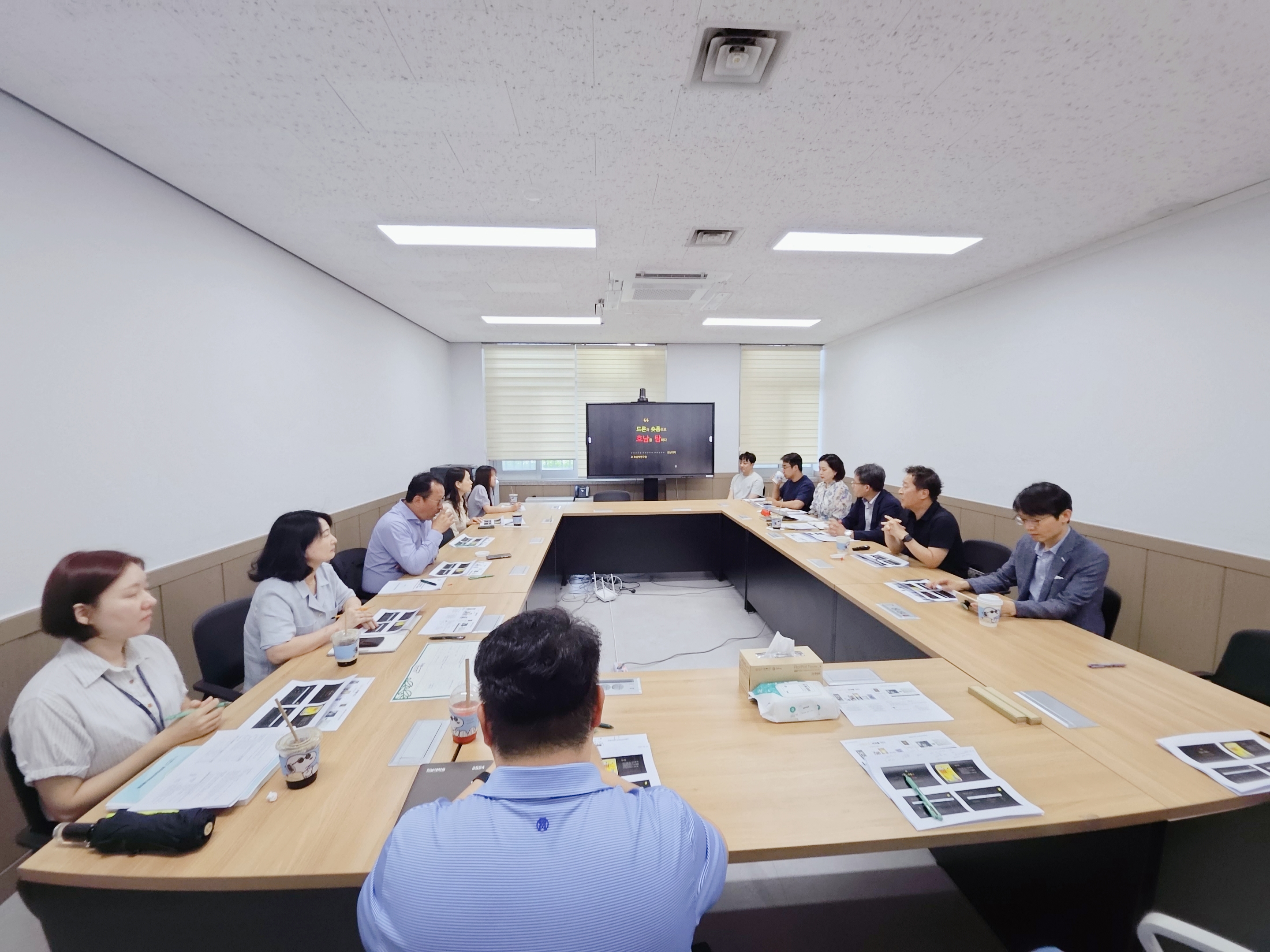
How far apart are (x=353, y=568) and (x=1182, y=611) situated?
499 cm

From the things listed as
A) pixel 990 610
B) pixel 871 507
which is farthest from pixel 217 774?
pixel 871 507

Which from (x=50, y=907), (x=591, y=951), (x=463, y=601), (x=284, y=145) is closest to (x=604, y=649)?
(x=463, y=601)

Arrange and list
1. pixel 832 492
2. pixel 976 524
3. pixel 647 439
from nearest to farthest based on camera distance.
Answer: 1. pixel 976 524
2. pixel 832 492
3. pixel 647 439

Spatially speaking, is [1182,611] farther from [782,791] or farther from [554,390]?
[554,390]

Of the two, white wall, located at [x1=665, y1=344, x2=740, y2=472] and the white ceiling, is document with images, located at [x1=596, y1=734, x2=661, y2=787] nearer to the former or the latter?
the white ceiling

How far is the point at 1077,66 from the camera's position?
160cm

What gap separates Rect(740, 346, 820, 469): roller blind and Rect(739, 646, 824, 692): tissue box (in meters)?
5.76

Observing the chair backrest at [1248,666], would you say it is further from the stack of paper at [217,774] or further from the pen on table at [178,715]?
the pen on table at [178,715]

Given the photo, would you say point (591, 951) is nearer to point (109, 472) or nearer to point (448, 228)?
point (109, 472)

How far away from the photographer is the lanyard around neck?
1347mm

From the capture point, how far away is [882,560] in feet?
10.5

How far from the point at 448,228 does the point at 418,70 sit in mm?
1405

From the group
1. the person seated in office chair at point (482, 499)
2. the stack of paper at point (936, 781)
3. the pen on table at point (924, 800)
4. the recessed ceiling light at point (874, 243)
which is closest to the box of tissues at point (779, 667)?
the stack of paper at point (936, 781)

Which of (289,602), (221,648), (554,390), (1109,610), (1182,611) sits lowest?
(1182,611)
